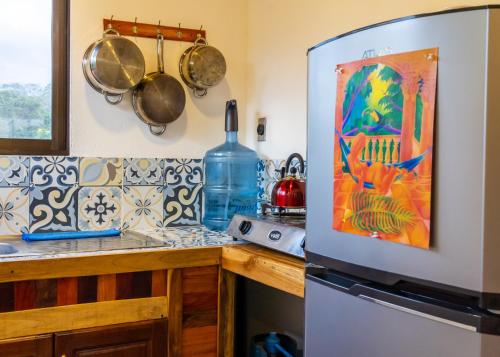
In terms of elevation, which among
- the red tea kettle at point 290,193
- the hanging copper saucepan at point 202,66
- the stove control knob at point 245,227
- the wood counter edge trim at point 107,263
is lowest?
the wood counter edge trim at point 107,263

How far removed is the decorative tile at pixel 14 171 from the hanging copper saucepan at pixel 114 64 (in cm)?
43

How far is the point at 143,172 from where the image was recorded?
226 cm

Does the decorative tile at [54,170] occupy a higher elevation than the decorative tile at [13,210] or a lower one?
higher

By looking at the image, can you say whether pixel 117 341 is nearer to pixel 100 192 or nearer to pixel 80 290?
pixel 80 290

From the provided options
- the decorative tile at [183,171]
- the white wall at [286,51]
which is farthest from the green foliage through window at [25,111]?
the white wall at [286,51]

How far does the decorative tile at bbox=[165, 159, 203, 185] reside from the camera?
2314mm

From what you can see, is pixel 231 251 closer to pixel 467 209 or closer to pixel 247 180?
pixel 247 180

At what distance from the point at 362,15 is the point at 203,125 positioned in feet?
3.06

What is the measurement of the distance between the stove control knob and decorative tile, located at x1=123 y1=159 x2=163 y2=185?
1.91 ft

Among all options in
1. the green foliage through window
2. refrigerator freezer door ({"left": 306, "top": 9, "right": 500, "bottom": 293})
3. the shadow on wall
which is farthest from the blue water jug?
refrigerator freezer door ({"left": 306, "top": 9, "right": 500, "bottom": 293})

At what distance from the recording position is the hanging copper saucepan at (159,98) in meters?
2.20

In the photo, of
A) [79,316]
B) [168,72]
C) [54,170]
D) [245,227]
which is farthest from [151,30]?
[79,316]

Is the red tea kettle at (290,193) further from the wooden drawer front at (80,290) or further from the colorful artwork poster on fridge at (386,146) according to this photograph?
the colorful artwork poster on fridge at (386,146)

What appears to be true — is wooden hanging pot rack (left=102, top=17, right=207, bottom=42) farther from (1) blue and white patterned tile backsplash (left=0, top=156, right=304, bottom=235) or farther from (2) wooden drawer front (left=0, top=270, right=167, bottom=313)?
(2) wooden drawer front (left=0, top=270, right=167, bottom=313)
